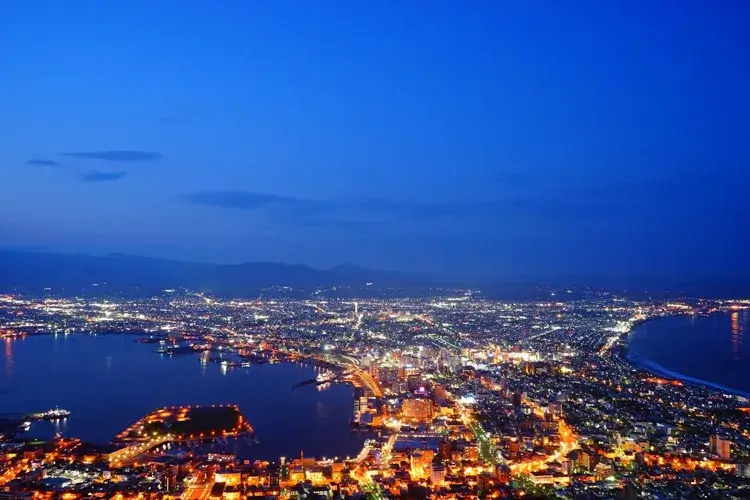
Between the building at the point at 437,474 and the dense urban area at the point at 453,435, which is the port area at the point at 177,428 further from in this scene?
the building at the point at 437,474

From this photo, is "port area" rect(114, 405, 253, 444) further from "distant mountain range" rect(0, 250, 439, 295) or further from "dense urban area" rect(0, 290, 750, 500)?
"distant mountain range" rect(0, 250, 439, 295)

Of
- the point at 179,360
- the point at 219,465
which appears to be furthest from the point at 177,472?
the point at 179,360

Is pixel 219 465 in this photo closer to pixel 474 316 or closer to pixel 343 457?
pixel 343 457

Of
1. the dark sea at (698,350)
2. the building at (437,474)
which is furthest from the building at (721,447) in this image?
the dark sea at (698,350)

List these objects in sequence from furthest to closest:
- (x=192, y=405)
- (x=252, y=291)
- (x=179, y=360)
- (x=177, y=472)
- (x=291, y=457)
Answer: (x=252, y=291), (x=179, y=360), (x=192, y=405), (x=291, y=457), (x=177, y=472)

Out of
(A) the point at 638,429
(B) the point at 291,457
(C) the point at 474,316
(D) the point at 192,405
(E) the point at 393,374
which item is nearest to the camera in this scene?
(B) the point at 291,457

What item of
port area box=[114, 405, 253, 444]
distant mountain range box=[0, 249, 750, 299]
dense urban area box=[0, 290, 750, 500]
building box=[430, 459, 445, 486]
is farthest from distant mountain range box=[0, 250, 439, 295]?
building box=[430, 459, 445, 486]
